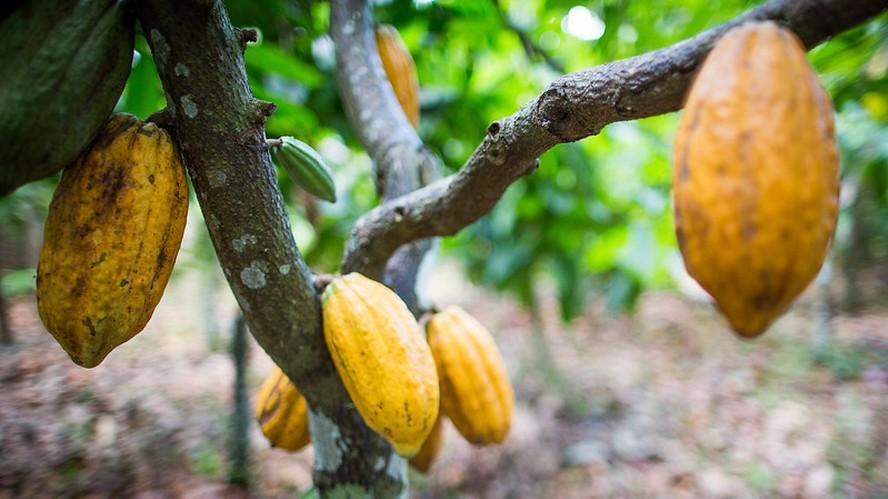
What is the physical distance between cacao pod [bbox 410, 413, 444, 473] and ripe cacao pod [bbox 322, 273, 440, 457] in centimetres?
29

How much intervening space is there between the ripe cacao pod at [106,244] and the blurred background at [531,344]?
0.62 metres

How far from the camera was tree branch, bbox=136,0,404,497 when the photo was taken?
2.22ft

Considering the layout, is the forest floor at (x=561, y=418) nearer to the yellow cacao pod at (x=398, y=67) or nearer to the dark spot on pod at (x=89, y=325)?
the dark spot on pod at (x=89, y=325)

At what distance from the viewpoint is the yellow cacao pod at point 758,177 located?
1.33 feet

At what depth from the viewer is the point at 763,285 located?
42 cm

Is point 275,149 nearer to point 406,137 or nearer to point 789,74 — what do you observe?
point 406,137

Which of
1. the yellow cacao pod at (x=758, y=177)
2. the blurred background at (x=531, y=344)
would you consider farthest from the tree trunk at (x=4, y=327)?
the yellow cacao pod at (x=758, y=177)

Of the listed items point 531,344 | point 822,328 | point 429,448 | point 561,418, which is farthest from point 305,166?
point 822,328

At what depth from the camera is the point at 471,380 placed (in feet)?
3.57

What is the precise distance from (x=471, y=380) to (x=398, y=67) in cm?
99

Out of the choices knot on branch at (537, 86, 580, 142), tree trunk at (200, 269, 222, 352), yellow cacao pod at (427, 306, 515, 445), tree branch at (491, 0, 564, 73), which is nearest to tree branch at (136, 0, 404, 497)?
yellow cacao pod at (427, 306, 515, 445)

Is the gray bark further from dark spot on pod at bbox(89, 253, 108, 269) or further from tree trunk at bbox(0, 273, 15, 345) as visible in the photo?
tree trunk at bbox(0, 273, 15, 345)

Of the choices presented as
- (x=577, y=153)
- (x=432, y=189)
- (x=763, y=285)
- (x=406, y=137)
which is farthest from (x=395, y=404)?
(x=577, y=153)

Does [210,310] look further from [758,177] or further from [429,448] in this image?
[758,177]
